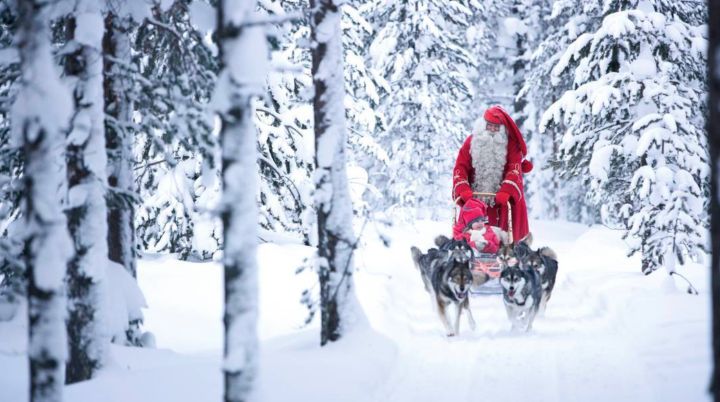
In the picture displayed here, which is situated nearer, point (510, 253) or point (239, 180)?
point (239, 180)

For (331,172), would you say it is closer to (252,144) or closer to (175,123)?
(175,123)

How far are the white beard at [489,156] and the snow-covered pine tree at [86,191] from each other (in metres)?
6.92

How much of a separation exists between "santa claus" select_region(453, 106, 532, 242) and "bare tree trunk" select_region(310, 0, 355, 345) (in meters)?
4.48

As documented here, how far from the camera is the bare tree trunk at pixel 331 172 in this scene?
6547mm

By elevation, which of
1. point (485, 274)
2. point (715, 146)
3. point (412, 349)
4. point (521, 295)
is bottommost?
point (412, 349)

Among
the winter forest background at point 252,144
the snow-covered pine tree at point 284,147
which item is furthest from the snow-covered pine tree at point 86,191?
the snow-covered pine tree at point 284,147

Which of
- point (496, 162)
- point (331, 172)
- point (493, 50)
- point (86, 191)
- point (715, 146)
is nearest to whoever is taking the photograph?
point (715, 146)

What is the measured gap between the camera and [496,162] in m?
11.0

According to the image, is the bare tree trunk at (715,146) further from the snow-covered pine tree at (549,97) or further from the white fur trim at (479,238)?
the snow-covered pine tree at (549,97)

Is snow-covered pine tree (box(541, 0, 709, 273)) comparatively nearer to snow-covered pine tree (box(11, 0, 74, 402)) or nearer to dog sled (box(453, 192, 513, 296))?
dog sled (box(453, 192, 513, 296))

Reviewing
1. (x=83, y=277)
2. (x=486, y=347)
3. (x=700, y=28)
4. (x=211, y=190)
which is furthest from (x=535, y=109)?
(x=83, y=277)

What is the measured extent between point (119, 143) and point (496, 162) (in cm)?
648

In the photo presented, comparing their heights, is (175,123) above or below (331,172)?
above

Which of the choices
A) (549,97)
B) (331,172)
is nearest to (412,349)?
(331,172)
